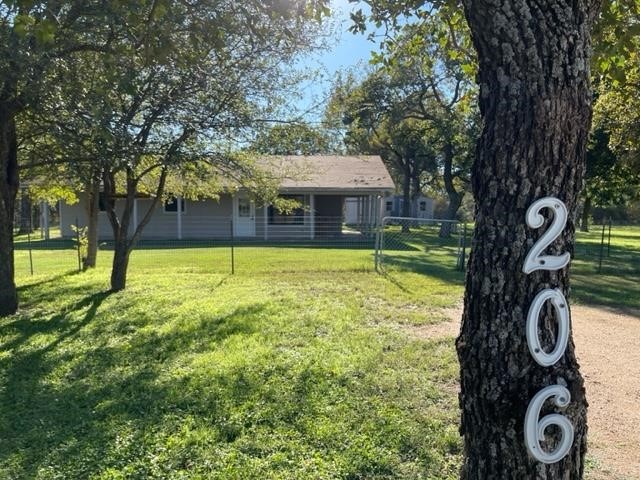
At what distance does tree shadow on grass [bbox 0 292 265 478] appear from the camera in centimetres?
345

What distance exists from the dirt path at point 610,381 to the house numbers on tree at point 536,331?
1676 millimetres

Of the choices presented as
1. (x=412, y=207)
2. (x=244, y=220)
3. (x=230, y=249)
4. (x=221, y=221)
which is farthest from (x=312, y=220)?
(x=412, y=207)

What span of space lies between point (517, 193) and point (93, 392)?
13.6 ft

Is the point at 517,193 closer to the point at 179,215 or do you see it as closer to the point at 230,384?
the point at 230,384

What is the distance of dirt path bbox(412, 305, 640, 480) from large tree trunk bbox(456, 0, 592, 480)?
5.60 feet

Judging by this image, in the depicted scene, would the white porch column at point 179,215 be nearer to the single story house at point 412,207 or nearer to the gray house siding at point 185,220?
the gray house siding at point 185,220

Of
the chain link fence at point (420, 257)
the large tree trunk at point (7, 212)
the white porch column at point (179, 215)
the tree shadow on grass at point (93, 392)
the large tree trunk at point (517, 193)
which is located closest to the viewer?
the large tree trunk at point (517, 193)

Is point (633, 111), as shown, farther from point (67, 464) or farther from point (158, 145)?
point (67, 464)

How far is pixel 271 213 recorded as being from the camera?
24.2 m

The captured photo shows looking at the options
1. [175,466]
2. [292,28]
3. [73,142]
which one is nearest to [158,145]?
[73,142]

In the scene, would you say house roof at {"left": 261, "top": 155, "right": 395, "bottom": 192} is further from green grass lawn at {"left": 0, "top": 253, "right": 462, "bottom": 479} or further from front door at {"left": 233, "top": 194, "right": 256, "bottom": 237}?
green grass lawn at {"left": 0, "top": 253, "right": 462, "bottom": 479}

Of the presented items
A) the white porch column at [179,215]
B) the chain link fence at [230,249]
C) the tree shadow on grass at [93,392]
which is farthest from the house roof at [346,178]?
the tree shadow on grass at [93,392]

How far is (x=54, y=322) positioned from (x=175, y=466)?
5102 millimetres

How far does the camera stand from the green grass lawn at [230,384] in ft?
11.0
